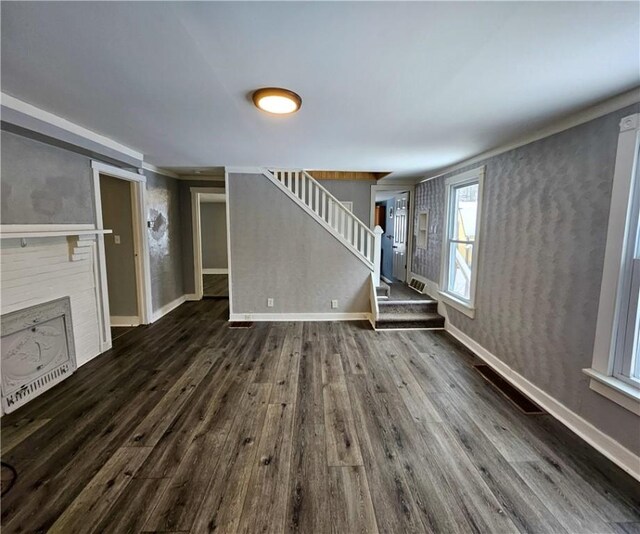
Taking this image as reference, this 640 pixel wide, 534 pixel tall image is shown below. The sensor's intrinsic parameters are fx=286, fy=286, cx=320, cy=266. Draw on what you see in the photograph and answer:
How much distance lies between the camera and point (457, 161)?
13.0ft

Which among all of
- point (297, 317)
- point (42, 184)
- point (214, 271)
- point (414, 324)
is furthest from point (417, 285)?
point (214, 271)

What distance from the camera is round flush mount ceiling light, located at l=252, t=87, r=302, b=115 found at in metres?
1.95

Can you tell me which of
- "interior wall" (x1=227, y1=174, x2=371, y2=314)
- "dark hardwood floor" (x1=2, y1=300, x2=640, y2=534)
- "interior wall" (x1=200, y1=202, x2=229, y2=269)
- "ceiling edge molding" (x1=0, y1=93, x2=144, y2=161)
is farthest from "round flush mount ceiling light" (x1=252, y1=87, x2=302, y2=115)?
"interior wall" (x1=200, y1=202, x2=229, y2=269)

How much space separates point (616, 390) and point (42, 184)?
4823mm

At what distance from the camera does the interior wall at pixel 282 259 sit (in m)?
4.44

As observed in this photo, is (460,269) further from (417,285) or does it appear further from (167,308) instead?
(167,308)

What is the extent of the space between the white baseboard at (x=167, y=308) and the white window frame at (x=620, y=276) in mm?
5232

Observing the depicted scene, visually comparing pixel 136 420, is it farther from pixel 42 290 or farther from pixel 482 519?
pixel 482 519

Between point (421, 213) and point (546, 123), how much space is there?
3.12m

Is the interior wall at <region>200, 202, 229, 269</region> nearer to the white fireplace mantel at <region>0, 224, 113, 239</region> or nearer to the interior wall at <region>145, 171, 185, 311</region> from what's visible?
the interior wall at <region>145, 171, 185, 311</region>

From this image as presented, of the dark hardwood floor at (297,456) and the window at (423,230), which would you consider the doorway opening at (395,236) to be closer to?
the window at (423,230)

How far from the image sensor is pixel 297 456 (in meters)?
1.93

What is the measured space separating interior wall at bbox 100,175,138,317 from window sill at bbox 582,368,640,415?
207 inches

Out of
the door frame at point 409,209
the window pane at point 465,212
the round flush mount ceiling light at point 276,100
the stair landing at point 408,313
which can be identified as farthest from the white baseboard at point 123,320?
the window pane at point 465,212
